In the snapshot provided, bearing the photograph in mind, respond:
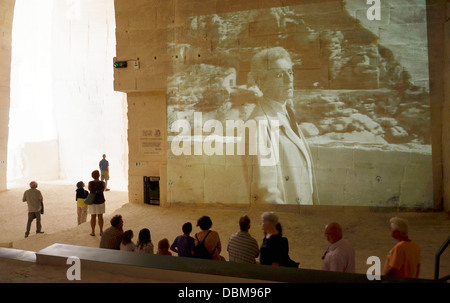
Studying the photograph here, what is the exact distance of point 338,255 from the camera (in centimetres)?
305

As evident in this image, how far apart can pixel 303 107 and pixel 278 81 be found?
0.83 meters

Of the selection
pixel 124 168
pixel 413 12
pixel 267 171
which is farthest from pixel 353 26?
pixel 124 168

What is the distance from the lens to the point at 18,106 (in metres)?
19.2

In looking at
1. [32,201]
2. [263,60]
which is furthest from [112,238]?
[263,60]

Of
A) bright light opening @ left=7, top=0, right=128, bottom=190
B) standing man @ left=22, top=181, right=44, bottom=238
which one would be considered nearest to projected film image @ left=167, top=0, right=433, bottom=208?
standing man @ left=22, top=181, right=44, bottom=238

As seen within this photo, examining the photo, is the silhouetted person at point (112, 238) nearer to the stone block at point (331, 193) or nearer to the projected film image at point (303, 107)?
the projected film image at point (303, 107)

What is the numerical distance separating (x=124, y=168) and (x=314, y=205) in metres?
13.8

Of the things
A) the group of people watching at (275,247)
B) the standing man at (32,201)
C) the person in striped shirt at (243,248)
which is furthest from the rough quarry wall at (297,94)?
the person in striped shirt at (243,248)

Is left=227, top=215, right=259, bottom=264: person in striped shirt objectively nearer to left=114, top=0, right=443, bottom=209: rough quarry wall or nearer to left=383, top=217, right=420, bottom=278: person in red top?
left=383, top=217, right=420, bottom=278: person in red top

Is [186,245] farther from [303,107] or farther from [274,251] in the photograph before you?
[303,107]

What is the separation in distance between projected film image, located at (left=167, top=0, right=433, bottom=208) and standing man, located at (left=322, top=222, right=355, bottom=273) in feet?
14.7

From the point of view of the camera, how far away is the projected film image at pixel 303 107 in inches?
276

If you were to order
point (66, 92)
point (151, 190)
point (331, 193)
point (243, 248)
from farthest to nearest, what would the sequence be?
point (66, 92), point (151, 190), point (331, 193), point (243, 248)

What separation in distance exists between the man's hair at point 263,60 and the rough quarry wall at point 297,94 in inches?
3.5
